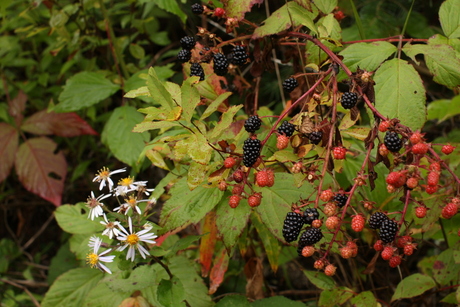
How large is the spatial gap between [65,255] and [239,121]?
6.29 ft

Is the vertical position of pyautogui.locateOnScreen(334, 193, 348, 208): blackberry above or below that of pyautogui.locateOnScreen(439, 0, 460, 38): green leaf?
below

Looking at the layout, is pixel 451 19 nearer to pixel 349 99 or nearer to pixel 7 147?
pixel 349 99

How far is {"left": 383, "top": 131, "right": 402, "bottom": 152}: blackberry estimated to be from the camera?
3.32 feet

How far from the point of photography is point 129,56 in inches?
123

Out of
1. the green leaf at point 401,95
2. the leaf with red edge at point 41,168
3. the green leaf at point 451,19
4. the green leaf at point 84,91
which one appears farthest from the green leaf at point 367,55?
the leaf with red edge at point 41,168

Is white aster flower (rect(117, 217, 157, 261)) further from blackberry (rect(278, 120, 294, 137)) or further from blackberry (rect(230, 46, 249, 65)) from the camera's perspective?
blackberry (rect(230, 46, 249, 65))

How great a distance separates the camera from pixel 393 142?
1014mm

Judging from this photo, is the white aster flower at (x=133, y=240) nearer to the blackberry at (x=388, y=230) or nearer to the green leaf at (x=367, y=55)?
the blackberry at (x=388, y=230)

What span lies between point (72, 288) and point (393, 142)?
1.47 m

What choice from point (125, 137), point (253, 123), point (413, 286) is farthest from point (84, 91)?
point (413, 286)

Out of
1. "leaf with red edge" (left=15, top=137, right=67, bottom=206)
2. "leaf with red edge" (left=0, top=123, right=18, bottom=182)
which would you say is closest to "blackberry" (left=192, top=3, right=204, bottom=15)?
"leaf with red edge" (left=15, top=137, right=67, bottom=206)

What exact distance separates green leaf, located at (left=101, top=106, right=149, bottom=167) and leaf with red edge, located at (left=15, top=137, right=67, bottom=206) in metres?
0.45

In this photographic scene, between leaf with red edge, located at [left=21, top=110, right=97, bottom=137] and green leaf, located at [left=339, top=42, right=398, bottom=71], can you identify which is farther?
leaf with red edge, located at [left=21, top=110, right=97, bottom=137]

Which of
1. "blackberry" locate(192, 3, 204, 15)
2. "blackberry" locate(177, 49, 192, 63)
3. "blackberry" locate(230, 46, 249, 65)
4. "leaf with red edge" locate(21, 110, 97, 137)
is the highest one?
"blackberry" locate(192, 3, 204, 15)
